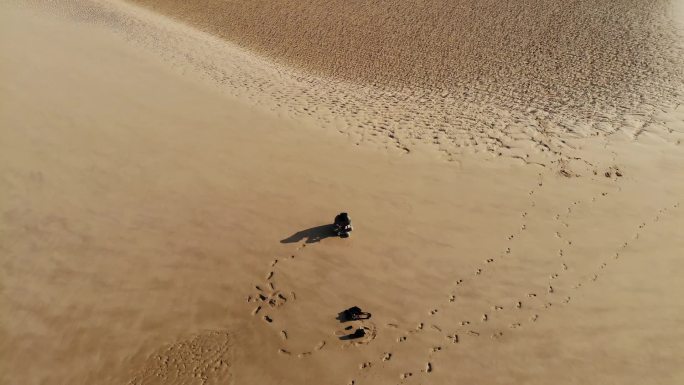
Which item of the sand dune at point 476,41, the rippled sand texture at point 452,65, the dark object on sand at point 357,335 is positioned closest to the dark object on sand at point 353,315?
the dark object on sand at point 357,335

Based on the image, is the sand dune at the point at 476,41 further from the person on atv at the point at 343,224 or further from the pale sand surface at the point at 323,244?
the person on atv at the point at 343,224

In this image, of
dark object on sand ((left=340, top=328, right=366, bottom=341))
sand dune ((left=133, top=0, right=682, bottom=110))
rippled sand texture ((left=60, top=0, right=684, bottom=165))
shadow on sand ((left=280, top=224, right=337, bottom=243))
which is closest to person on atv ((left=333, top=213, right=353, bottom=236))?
shadow on sand ((left=280, top=224, right=337, bottom=243))

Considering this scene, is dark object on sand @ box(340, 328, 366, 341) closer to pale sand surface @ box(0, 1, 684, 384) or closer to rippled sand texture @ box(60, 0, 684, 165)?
pale sand surface @ box(0, 1, 684, 384)

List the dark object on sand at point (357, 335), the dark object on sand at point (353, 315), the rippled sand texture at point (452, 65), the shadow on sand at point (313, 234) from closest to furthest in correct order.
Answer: the dark object on sand at point (357, 335) < the dark object on sand at point (353, 315) < the shadow on sand at point (313, 234) < the rippled sand texture at point (452, 65)

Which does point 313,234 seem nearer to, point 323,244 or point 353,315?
point 323,244

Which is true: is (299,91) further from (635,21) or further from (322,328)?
(635,21)
